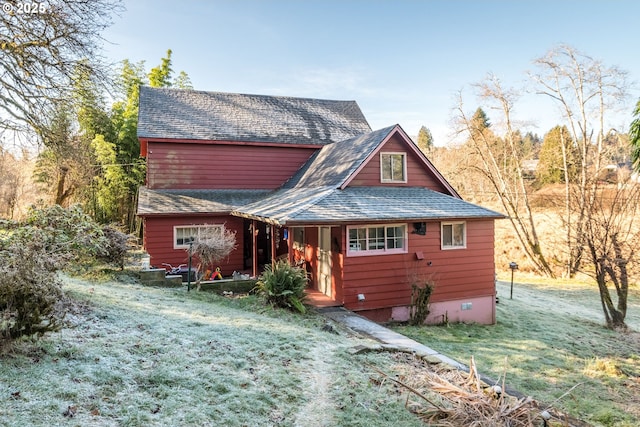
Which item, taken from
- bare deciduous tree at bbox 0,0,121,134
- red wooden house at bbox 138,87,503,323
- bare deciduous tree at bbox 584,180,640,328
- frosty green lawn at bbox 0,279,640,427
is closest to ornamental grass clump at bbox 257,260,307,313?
frosty green lawn at bbox 0,279,640,427

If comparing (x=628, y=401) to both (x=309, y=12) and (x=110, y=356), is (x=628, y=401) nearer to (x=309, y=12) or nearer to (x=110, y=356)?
(x=110, y=356)

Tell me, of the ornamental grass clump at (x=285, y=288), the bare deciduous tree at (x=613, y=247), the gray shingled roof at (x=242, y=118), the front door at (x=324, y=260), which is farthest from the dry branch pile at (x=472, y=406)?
the gray shingled roof at (x=242, y=118)

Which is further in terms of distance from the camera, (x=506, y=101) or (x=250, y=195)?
(x=506, y=101)

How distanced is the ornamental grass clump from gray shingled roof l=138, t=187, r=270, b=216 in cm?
535

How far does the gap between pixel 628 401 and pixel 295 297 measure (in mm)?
6225

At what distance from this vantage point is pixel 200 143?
1480 cm

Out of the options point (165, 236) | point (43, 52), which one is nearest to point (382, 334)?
point (165, 236)

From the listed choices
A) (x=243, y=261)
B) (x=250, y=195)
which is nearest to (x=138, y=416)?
(x=243, y=261)

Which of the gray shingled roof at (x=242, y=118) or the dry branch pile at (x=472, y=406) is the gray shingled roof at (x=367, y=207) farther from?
the gray shingled roof at (x=242, y=118)

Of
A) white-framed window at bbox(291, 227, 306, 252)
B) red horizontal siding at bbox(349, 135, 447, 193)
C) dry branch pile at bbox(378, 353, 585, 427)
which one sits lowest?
dry branch pile at bbox(378, 353, 585, 427)

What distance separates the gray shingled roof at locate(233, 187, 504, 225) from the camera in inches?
349

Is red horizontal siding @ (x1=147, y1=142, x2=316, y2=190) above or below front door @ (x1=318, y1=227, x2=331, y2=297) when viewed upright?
above

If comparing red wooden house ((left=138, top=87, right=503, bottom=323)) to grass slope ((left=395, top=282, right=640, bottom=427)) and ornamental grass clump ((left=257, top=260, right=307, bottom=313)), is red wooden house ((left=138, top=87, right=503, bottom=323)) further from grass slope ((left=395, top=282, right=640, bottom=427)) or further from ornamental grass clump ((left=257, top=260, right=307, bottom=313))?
grass slope ((left=395, top=282, right=640, bottom=427))

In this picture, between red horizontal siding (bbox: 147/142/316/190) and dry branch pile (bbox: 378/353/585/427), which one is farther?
red horizontal siding (bbox: 147/142/316/190)
